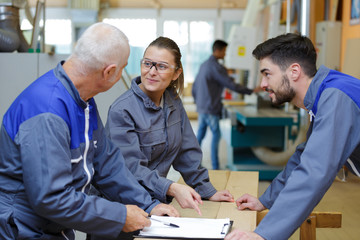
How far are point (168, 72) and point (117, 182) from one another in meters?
0.58

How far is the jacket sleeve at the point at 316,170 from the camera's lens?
5.39 ft

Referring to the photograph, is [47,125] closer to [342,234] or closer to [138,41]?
[342,234]

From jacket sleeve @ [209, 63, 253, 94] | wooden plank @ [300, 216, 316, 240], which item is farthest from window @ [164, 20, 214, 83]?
wooden plank @ [300, 216, 316, 240]

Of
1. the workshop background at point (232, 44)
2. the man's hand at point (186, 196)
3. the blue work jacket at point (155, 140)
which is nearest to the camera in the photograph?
the man's hand at point (186, 196)

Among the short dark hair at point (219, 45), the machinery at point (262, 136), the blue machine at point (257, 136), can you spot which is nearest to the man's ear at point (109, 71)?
the machinery at point (262, 136)

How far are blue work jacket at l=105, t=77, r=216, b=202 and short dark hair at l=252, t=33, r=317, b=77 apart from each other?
54 centimetres

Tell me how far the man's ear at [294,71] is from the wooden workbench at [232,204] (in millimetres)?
582

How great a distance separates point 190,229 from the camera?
1699 millimetres

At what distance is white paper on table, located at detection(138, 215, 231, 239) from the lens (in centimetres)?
164

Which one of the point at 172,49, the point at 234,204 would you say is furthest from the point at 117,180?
the point at 172,49

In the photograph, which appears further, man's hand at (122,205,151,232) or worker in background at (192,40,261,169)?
worker in background at (192,40,261,169)

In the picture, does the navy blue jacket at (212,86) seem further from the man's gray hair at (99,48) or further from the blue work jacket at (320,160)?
the man's gray hair at (99,48)

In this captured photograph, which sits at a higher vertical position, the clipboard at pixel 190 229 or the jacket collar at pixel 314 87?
the jacket collar at pixel 314 87

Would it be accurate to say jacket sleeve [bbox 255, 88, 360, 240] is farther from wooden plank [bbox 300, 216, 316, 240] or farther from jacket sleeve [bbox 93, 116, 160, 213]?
wooden plank [bbox 300, 216, 316, 240]
